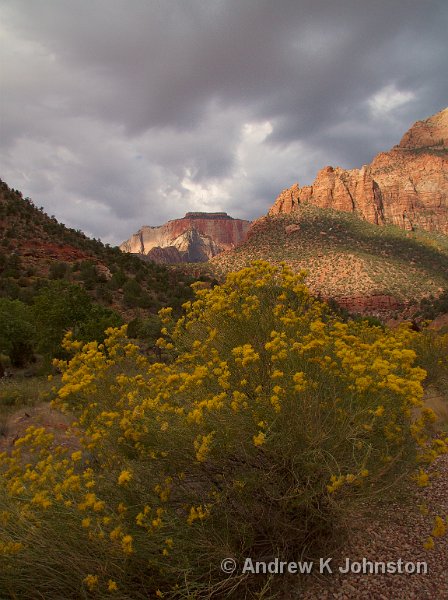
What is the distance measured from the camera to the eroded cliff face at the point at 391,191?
79938 millimetres

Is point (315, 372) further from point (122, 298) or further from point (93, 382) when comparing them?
point (122, 298)

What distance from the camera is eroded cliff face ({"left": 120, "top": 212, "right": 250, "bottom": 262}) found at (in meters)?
172

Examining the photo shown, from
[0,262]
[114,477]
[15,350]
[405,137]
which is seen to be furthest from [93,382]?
[405,137]

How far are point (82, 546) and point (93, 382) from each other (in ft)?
4.45

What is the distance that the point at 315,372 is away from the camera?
3.28 m

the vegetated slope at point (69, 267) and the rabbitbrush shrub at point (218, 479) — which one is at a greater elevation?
the vegetated slope at point (69, 267)

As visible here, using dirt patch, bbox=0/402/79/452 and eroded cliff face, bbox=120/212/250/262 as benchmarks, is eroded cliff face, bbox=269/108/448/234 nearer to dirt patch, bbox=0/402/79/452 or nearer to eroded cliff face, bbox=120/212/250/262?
dirt patch, bbox=0/402/79/452

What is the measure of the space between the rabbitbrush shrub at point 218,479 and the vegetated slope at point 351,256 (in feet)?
140

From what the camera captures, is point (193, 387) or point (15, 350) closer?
point (193, 387)

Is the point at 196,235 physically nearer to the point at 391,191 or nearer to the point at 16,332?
the point at 391,191

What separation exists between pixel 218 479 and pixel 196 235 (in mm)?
177605

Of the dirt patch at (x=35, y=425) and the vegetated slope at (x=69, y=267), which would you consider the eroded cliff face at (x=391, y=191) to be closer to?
the vegetated slope at (x=69, y=267)

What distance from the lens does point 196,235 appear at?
177625mm

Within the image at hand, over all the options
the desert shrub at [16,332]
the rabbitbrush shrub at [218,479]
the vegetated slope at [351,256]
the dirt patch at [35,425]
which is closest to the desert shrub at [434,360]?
the rabbitbrush shrub at [218,479]
